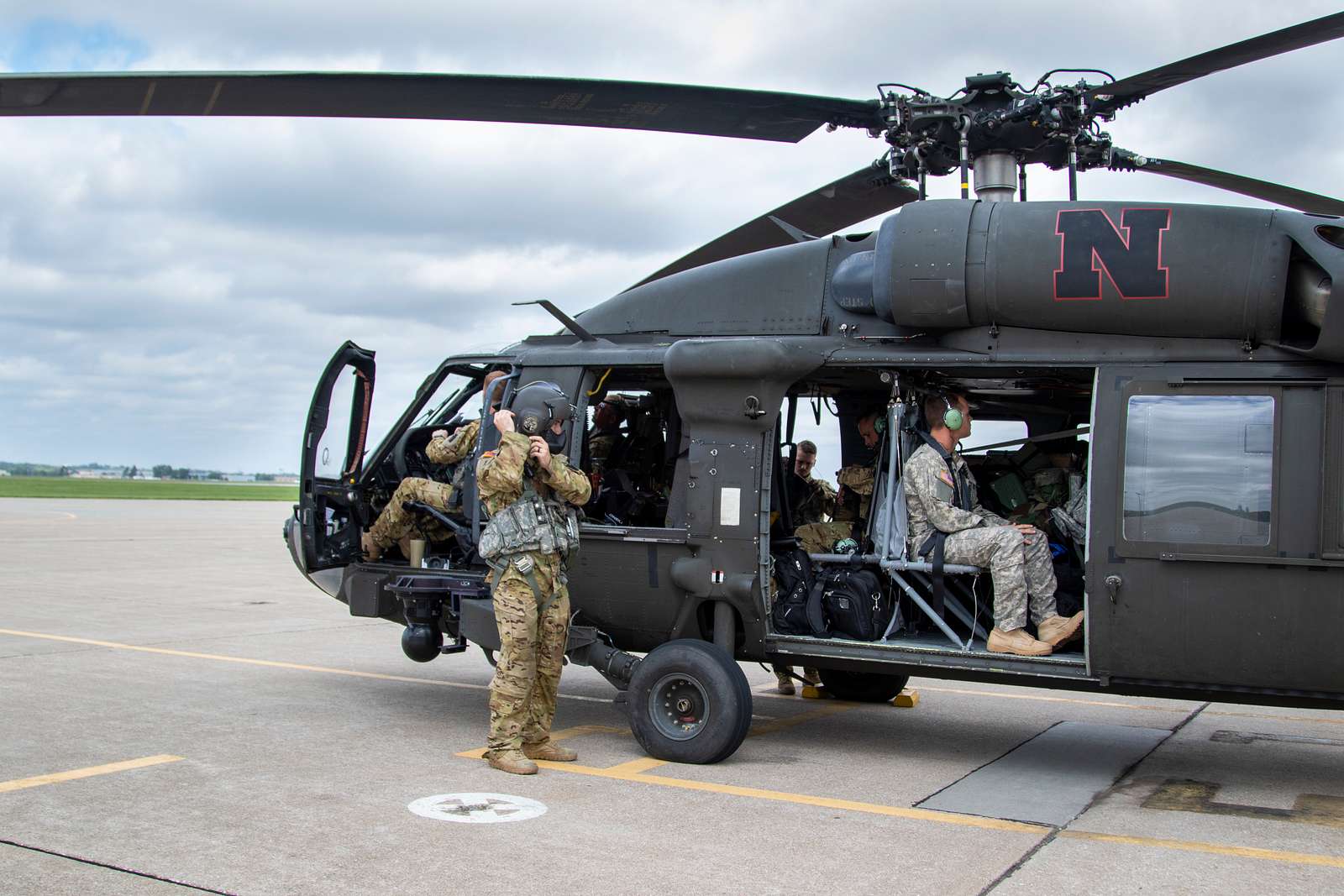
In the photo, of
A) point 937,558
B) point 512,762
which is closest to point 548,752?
point 512,762

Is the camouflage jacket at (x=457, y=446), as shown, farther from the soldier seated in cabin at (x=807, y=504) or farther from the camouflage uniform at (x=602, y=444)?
the soldier seated in cabin at (x=807, y=504)

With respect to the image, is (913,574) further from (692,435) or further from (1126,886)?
(1126,886)

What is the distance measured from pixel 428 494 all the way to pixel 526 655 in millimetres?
1980

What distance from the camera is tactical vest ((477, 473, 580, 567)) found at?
649 cm

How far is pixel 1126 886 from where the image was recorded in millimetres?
4562

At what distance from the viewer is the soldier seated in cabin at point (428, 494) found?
790 cm

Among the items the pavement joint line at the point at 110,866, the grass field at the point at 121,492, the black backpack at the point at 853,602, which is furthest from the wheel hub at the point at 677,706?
the grass field at the point at 121,492

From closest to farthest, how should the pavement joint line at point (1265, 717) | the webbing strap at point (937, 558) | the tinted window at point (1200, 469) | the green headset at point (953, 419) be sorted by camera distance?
the tinted window at point (1200, 469) → the webbing strap at point (937, 558) → the green headset at point (953, 419) → the pavement joint line at point (1265, 717)

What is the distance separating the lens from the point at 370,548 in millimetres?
8289

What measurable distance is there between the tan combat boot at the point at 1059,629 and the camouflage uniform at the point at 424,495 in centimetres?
370

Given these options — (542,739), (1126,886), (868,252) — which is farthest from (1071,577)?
(542,739)

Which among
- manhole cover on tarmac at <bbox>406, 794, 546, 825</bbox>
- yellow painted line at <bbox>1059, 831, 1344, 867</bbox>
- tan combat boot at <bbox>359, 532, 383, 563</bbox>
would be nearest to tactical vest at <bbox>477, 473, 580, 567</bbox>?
manhole cover on tarmac at <bbox>406, 794, 546, 825</bbox>

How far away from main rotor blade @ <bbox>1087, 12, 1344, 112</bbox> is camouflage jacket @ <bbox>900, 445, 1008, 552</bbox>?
Answer: 2.36 metres

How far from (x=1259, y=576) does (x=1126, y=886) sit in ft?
6.56
